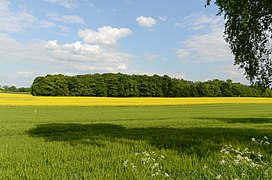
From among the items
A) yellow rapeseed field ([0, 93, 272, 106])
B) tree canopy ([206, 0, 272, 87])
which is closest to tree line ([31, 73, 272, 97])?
yellow rapeseed field ([0, 93, 272, 106])

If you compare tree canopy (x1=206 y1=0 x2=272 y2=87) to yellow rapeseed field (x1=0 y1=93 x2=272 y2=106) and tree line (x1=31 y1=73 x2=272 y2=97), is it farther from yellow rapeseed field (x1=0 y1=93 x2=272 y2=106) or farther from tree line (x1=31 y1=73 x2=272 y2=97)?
tree line (x1=31 y1=73 x2=272 y2=97)

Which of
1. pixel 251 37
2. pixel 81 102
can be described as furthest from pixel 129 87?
pixel 251 37

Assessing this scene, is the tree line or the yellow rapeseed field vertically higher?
the tree line

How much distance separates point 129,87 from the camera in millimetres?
103312

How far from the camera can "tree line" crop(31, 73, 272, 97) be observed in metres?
99.0

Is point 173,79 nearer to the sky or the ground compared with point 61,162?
nearer to the sky

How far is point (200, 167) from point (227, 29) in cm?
1016

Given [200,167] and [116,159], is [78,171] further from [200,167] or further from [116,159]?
[200,167]

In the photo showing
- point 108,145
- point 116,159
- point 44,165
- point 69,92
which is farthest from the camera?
point 69,92

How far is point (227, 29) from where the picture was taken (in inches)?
650

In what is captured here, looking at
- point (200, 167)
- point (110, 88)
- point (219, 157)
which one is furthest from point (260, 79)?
point (110, 88)

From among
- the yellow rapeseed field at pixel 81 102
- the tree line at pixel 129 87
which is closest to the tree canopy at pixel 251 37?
the yellow rapeseed field at pixel 81 102

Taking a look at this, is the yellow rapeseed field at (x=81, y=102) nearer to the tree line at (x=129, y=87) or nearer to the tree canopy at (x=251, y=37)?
the tree line at (x=129, y=87)

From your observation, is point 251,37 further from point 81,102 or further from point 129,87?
point 129,87
